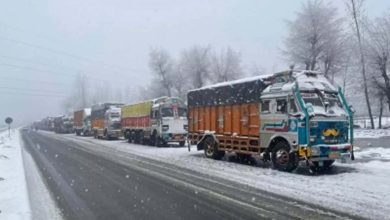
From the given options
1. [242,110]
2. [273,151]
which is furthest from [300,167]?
[242,110]

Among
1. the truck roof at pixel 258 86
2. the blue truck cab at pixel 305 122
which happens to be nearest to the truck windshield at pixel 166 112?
the truck roof at pixel 258 86

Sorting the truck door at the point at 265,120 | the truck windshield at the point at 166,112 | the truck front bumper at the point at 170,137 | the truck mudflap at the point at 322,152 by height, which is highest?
the truck windshield at the point at 166,112

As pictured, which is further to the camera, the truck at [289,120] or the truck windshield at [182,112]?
the truck windshield at [182,112]

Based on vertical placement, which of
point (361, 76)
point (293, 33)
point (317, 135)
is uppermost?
point (293, 33)

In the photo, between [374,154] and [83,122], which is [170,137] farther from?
[83,122]

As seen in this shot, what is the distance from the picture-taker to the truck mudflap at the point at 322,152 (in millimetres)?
14391

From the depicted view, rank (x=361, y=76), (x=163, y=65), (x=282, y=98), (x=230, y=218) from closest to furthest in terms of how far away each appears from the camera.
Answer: (x=230, y=218) < (x=282, y=98) < (x=361, y=76) < (x=163, y=65)

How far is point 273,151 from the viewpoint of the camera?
634 inches

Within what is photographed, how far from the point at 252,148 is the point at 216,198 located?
288 inches

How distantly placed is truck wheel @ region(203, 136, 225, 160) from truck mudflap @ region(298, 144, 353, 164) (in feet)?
20.2

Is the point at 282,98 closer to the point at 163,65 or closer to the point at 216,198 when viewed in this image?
the point at 216,198

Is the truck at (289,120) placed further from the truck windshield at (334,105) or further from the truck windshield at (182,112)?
the truck windshield at (182,112)

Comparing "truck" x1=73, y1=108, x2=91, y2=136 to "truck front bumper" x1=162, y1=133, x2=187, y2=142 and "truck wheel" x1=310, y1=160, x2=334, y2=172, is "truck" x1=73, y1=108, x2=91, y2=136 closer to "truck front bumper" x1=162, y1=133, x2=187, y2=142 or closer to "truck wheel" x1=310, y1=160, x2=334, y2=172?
"truck front bumper" x1=162, y1=133, x2=187, y2=142

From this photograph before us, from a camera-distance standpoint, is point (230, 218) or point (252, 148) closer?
point (230, 218)
